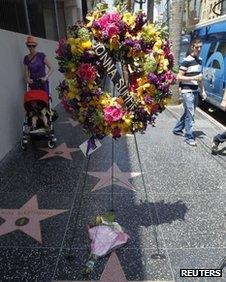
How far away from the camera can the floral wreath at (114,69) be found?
11.2 ft

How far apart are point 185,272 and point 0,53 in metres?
4.89

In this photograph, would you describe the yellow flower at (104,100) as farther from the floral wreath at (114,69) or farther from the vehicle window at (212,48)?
the vehicle window at (212,48)

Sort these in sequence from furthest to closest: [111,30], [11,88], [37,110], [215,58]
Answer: [215,58] < [11,88] < [37,110] < [111,30]

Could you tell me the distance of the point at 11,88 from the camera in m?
7.09

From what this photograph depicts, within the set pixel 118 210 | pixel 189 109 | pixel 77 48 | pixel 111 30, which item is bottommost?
pixel 118 210

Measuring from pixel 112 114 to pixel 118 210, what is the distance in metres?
1.69

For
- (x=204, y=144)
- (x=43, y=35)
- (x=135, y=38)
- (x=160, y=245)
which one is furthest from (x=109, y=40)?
(x=43, y=35)

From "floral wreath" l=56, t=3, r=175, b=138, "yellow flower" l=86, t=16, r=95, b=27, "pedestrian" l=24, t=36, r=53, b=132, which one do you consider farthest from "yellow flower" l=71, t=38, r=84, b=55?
"pedestrian" l=24, t=36, r=53, b=132

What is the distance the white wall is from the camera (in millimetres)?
6594

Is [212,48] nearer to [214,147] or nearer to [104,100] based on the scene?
[214,147]

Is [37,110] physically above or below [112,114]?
below

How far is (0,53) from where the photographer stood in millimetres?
6535

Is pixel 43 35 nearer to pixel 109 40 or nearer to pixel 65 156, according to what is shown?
pixel 65 156

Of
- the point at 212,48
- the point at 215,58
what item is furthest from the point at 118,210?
the point at 212,48
